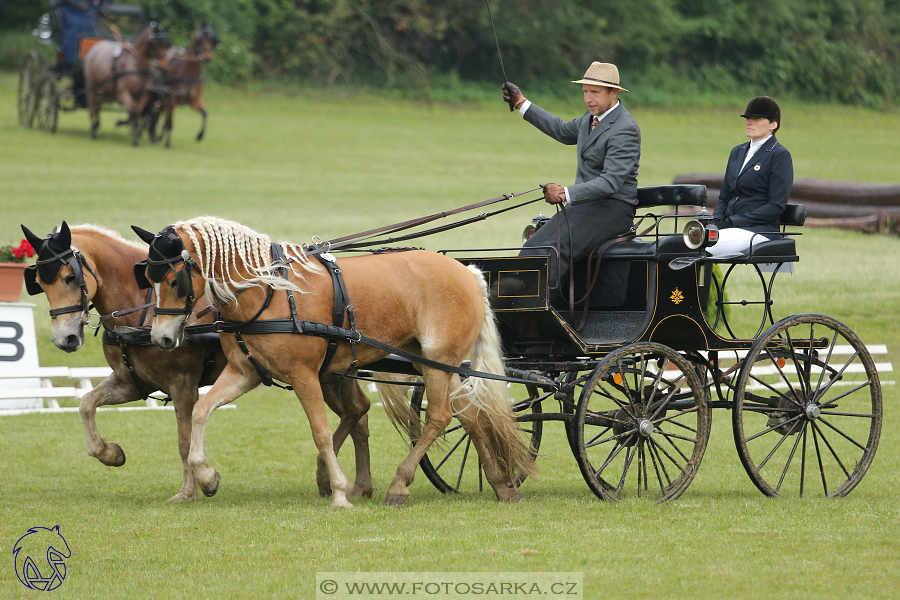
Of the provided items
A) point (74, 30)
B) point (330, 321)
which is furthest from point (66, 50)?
point (330, 321)

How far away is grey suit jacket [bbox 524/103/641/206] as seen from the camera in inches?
271

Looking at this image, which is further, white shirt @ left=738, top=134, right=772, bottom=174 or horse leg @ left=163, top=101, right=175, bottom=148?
horse leg @ left=163, top=101, right=175, bottom=148

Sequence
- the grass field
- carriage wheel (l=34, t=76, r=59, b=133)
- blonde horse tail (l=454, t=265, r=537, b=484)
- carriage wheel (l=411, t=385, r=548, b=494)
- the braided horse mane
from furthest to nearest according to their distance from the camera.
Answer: carriage wheel (l=34, t=76, r=59, b=133) < carriage wheel (l=411, t=385, r=548, b=494) < blonde horse tail (l=454, t=265, r=537, b=484) < the braided horse mane < the grass field

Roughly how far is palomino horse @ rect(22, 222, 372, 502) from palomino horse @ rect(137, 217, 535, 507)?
67 cm

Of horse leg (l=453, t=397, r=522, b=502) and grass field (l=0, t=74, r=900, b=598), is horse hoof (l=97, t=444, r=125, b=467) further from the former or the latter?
horse leg (l=453, t=397, r=522, b=502)

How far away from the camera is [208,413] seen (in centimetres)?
616

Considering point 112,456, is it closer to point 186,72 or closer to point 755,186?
point 755,186

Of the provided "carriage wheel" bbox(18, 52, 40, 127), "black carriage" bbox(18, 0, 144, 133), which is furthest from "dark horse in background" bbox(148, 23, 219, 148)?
"carriage wheel" bbox(18, 52, 40, 127)

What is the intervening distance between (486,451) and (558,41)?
35409 mm

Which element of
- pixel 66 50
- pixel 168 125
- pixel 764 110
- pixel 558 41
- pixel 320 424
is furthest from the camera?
pixel 558 41

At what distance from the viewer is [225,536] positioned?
18.7 feet

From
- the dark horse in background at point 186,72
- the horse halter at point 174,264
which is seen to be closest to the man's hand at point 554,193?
the horse halter at point 174,264

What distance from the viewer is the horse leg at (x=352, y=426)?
729cm

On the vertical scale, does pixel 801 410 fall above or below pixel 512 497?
above
